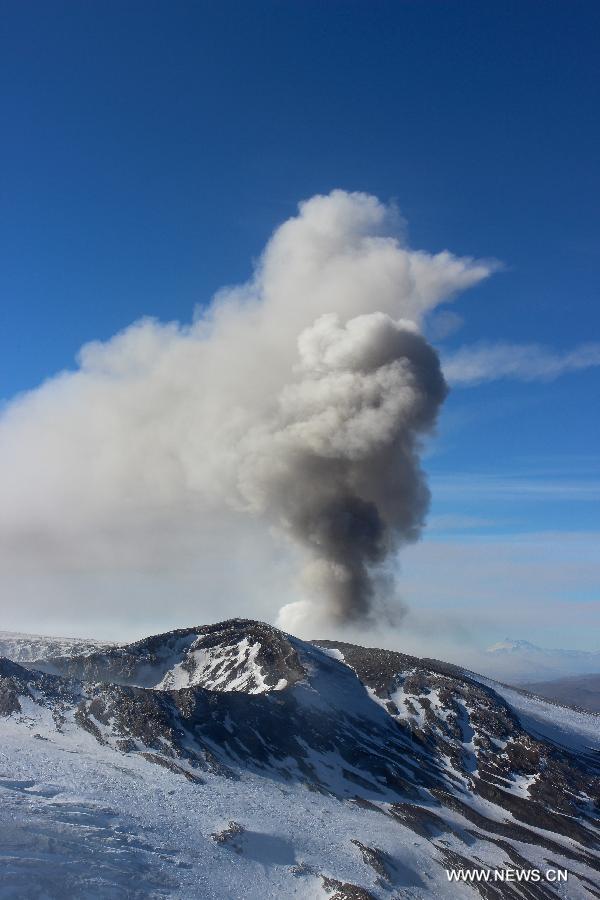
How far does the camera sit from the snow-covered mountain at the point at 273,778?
98.6 ft

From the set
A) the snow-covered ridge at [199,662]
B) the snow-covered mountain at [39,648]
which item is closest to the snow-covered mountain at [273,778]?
the snow-covered ridge at [199,662]

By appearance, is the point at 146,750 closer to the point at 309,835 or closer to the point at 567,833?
the point at 309,835

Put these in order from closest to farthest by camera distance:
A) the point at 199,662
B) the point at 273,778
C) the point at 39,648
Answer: the point at 273,778 < the point at 199,662 < the point at 39,648

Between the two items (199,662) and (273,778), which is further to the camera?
(199,662)

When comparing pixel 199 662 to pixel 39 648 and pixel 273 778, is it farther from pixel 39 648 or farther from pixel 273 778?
pixel 273 778

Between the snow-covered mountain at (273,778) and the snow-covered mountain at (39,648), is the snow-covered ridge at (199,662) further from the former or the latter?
the snow-covered mountain at (39,648)

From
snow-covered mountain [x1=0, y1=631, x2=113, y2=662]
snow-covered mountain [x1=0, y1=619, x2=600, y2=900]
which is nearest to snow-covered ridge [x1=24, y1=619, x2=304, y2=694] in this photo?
snow-covered mountain [x1=0, y1=619, x2=600, y2=900]

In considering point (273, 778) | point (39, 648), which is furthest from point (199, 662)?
point (273, 778)

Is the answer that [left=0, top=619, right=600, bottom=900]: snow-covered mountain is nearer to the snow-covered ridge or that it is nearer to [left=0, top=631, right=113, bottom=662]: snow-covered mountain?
the snow-covered ridge

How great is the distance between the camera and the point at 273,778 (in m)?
45.8

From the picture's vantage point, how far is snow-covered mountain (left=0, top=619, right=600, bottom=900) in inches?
1183

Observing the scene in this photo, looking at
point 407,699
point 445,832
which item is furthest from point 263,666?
point 445,832

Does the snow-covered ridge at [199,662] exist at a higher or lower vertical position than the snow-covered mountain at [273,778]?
higher

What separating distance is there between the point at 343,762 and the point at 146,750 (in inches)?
677
